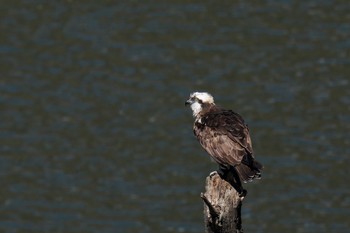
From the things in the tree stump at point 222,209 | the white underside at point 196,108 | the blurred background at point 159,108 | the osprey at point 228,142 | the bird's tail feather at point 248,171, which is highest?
the blurred background at point 159,108

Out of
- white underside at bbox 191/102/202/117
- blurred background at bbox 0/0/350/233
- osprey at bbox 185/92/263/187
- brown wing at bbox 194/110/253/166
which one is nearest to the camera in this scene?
osprey at bbox 185/92/263/187

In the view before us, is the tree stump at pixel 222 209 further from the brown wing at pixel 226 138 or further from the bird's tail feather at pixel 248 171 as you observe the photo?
the brown wing at pixel 226 138

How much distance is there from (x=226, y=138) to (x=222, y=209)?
1996 mm

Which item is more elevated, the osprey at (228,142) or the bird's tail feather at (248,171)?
the osprey at (228,142)

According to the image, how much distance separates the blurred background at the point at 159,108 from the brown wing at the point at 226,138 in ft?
45.7

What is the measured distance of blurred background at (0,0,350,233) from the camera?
Answer: 3058 centimetres

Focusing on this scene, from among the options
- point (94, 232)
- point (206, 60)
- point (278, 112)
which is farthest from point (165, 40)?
point (94, 232)

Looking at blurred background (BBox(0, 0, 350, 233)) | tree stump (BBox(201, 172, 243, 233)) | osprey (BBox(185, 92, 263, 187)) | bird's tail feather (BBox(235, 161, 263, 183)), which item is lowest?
tree stump (BBox(201, 172, 243, 233))

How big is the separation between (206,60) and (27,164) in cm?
803

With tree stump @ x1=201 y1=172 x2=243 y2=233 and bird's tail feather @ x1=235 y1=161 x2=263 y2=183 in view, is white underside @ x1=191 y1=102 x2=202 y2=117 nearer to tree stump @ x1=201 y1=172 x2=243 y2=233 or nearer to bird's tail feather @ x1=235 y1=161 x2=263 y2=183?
bird's tail feather @ x1=235 y1=161 x2=263 y2=183

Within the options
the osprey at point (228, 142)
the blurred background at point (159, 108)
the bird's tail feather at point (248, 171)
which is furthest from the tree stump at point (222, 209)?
the blurred background at point (159, 108)

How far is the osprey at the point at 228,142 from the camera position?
14.6 metres

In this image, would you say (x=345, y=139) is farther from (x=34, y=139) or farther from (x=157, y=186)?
(x=34, y=139)

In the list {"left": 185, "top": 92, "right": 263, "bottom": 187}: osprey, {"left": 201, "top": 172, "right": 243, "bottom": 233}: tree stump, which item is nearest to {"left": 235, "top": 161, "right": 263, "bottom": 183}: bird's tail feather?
{"left": 185, "top": 92, "right": 263, "bottom": 187}: osprey
